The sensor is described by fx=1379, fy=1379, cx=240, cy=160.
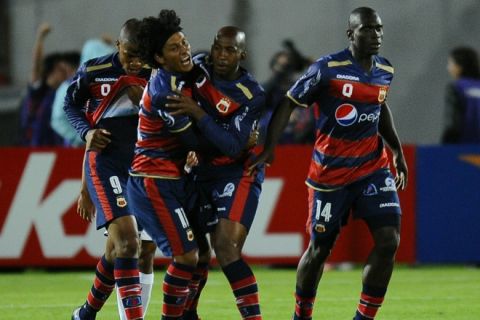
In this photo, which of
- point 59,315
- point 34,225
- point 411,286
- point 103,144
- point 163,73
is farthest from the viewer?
point 34,225

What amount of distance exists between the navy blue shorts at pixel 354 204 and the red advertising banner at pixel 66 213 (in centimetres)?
A: 498

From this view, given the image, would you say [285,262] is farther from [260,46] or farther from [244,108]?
[244,108]

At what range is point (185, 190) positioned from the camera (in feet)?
27.4

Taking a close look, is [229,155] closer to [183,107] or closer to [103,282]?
[183,107]

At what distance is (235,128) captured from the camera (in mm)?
8125

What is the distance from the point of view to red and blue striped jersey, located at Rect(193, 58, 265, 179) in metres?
8.15

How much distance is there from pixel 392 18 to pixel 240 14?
182cm

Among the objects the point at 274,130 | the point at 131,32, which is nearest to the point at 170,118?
the point at 274,130

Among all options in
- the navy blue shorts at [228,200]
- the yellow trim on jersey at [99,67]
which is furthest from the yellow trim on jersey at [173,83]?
the yellow trim on jersey at [99,67]

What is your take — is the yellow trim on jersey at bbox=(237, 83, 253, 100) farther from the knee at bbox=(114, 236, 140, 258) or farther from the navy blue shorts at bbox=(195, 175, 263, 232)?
the knee at bbox=(114, 236, 140, 258)

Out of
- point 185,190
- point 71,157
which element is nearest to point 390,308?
point 185,190

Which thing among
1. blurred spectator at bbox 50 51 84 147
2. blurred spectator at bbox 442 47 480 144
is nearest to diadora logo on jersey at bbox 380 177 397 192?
blurred spectator at bbox 50 51 84 147

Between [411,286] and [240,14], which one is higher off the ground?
[240,14]

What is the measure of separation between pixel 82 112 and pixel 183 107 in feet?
4.73
